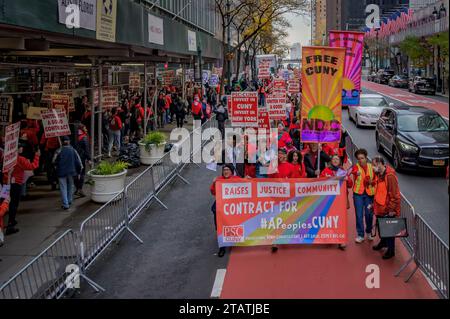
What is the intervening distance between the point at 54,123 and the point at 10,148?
2.82 m

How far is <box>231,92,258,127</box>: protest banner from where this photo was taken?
1465cm

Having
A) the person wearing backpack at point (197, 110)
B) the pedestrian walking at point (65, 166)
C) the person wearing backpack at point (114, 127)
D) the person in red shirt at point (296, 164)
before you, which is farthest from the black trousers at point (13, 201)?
the person wearing backpack at point (197, 110)

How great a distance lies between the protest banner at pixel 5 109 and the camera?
12463 millimetres

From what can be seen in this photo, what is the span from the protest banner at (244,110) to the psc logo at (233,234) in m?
5.99

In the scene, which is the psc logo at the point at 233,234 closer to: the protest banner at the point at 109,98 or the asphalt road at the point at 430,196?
the asphalt road at the point at 430,196

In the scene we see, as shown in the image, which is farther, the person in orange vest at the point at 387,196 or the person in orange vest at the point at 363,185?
the person in orange vest at the point at 363,185

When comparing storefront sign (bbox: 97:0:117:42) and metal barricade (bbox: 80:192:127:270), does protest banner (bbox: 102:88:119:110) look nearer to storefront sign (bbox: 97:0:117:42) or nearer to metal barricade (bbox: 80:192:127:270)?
storefront sign (bbox: 97:0:117:42)

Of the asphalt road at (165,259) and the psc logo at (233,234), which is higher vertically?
the psc logo at (233,234)

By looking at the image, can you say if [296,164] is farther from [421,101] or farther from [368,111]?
[421,101]

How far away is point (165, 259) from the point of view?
8984 millimetres

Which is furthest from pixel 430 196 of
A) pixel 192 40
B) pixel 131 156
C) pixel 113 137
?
pixel 192 40

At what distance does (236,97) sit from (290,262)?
7033mm

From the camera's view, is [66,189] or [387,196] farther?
[66,189]
